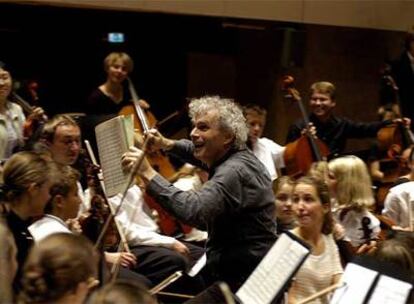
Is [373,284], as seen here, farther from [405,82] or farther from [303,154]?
[405,82]

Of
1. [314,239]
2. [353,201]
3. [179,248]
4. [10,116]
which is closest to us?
[314,239]

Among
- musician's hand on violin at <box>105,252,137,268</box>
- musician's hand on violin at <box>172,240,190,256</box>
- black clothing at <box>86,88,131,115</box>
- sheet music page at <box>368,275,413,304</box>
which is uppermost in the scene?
sheet music page at <box>368,275,413,304</box>

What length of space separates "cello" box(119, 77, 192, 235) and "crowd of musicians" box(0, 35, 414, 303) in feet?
0.04

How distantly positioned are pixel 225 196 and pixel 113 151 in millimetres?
479

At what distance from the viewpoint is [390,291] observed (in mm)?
2688

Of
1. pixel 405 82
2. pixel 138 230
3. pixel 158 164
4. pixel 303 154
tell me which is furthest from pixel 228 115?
pixel 405 82

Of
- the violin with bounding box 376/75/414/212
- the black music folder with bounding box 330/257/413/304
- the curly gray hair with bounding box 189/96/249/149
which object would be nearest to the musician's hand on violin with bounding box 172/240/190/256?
the curly gray hair with bounding box 189/96/249/149

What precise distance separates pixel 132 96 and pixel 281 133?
219 centimetres

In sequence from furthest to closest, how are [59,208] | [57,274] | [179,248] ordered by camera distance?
1. [179,248]
2. [59,208]
3. [57,274]

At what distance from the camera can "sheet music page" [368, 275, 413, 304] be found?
2.66 meters

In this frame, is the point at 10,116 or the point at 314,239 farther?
the point at 10,116

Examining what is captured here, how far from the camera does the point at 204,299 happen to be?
3.45m

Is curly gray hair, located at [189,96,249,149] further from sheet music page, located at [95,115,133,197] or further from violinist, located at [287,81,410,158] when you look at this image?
violinist, located at [287,81,410,158]

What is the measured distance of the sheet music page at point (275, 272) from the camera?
2.96m
